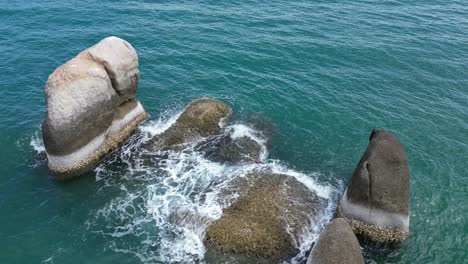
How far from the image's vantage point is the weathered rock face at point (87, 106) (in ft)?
104

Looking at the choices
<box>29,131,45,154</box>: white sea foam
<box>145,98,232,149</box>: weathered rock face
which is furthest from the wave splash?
<box>29,131,45,154</box>: white sea foam

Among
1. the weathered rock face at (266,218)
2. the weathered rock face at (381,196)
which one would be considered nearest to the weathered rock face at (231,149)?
the weathered rock face at (266,218)

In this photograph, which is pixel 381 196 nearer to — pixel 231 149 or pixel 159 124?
pixel 231 149

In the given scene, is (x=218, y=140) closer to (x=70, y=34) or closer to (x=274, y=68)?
(x=274, y=68)

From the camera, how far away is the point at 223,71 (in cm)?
4831

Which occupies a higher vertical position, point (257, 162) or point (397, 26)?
point (397, 26)

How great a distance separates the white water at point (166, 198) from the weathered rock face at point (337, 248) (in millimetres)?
3729

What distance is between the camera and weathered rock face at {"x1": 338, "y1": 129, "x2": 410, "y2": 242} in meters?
26.4

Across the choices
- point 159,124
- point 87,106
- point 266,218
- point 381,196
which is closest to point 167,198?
point 266,218

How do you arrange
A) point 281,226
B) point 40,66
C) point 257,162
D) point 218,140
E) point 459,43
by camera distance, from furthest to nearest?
point 459,43 → point 40,66 → point 218,140 → point 257,162 → point 281,226

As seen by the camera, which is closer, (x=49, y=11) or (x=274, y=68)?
(x=274, y=68)

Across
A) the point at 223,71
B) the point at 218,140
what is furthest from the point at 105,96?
the point at 223,71

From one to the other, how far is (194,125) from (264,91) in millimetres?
10698

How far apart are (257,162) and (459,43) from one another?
3669cm
